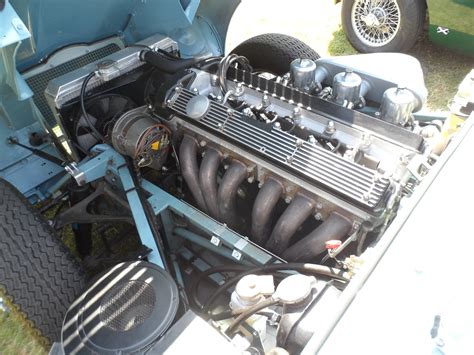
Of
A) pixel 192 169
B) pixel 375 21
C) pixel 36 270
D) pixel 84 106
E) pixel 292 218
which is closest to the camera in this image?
pixel 292 218

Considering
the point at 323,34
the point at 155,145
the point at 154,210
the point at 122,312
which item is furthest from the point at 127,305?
the point at 323,34

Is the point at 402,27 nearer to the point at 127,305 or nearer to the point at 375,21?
the point at 375,21

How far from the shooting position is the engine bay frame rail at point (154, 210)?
1949mm

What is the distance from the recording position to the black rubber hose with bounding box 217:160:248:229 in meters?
2.10

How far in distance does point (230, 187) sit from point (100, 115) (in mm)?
929

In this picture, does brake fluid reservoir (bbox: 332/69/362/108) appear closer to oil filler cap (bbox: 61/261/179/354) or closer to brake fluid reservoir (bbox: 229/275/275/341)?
brake fluid reservoir (bbox: 229/275/275/341)

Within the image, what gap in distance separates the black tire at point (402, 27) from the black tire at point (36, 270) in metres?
3.46

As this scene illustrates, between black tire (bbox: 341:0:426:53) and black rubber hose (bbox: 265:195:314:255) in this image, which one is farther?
black tire (bbox: 341:0:426:53)

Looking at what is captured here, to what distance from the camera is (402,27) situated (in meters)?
4.09

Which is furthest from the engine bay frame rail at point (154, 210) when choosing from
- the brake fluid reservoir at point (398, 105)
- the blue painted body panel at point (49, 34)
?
the brake fluid reservoir at point (398, 105)

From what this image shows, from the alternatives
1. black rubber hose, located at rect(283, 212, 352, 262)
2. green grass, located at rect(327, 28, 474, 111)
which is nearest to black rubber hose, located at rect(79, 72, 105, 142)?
black rubber hose, located at rect(283, 212, 352, 262)

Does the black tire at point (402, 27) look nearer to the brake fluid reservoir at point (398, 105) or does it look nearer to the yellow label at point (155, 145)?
the brake fluid reservoir at point (398, 105)

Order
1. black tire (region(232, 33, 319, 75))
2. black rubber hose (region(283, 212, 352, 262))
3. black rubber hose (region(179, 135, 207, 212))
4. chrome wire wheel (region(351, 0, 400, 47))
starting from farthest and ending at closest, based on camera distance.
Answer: chrome wire wheel (region(351, 0, 400, 47)) < black tire (region(232, 33, 319, 75)) < black rubber hose (region(179, 135, 207, 212)) < black rubber hose (region(283, 212, 352, 262))

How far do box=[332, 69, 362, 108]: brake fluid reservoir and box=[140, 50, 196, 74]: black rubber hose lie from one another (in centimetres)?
81
